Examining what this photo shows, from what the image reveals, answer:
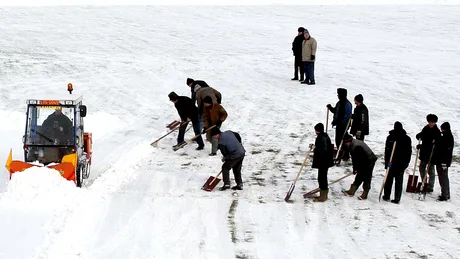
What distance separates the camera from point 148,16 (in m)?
35.2

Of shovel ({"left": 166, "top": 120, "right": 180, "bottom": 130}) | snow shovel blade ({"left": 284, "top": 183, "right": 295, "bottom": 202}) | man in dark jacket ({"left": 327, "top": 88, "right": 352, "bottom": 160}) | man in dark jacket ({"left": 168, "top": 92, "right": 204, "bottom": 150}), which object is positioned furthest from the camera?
shovel ({"left": 166, "top": 120, "right": 180, "bottom": 130})

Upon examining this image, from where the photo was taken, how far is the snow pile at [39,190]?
11.2m

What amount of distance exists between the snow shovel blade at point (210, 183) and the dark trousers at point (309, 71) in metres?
10.3

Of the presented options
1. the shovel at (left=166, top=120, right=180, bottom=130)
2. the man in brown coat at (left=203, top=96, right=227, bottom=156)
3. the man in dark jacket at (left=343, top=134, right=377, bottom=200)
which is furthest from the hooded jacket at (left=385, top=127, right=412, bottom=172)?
the shovel at (left=166, top=120, right=180, bottom=130)

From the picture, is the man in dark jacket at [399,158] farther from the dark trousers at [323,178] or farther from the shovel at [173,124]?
the shovel at [173,124]

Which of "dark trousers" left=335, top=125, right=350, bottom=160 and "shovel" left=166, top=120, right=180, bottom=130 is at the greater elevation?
"dark trousers" left=335, top=125, right=350, bottom=160

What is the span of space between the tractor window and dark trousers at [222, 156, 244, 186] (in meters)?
2.83

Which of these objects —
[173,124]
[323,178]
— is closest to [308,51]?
[173,124]

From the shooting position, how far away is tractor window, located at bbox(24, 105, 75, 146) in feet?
41.3

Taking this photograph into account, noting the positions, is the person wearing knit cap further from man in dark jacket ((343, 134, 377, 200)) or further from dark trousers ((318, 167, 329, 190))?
dark trousers ((318, 167, 329, 190))

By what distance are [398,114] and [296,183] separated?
7.38 metres

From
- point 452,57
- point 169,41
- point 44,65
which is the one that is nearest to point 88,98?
point 44,65

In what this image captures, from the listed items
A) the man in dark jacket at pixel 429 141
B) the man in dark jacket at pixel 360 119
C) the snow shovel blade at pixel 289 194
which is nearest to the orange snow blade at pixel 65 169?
the snow shovel blade at pixel 289 194

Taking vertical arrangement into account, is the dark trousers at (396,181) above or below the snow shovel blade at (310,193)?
above
